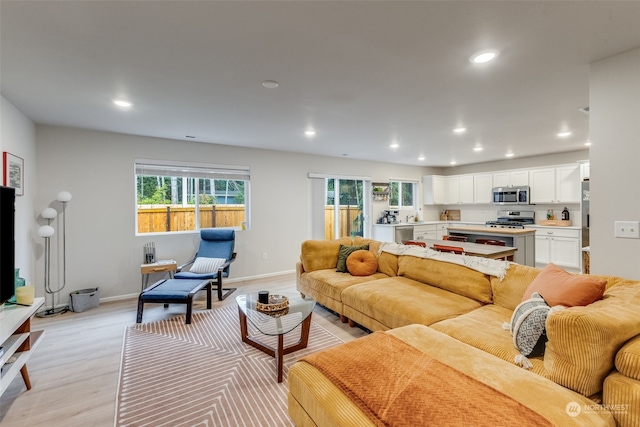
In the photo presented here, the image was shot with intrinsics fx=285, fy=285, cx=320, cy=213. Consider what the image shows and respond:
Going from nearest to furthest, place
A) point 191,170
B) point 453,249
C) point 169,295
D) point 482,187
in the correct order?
point 169,295, point 453,249, point 191,170, point 482,187

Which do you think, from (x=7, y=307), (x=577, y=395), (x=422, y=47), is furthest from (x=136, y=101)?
(x=577, y=395)

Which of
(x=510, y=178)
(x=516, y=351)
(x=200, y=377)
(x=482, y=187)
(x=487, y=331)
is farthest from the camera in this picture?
(x=482, y=187)

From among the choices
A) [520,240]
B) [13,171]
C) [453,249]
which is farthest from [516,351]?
[13,171]

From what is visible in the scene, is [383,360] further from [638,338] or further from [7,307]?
[7,307]

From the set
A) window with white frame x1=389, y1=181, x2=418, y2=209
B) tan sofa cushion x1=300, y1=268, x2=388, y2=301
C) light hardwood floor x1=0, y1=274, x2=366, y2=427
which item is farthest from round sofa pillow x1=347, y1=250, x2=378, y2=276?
window with white frame x1=389, y1=181, x2=418, y2=209

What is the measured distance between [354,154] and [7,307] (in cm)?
531

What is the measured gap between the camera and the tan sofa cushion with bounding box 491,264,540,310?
229 cm

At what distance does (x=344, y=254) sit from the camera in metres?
3.78

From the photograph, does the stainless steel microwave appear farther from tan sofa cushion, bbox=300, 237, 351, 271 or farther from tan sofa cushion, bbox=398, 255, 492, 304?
tan sofa cushion, bbox=300, 237, 351, 271

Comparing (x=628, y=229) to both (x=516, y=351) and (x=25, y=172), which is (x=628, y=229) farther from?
(x=25, y=172)

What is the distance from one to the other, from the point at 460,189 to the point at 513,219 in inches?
56.7

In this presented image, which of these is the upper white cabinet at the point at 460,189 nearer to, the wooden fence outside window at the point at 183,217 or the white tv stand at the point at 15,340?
the wooden fence outside window at the point at 183,217

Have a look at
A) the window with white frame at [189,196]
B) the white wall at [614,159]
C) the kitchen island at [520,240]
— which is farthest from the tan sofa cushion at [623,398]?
the window with white frame at [189,196]

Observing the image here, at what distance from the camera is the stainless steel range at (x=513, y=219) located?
20.7ft
